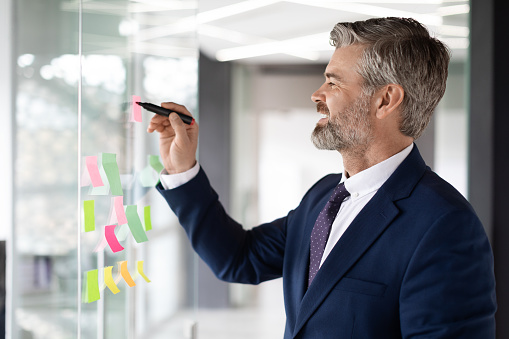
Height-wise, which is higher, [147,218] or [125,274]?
[147,218]

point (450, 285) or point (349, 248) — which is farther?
point (349, 248)

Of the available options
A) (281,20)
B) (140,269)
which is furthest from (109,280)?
(281,20)

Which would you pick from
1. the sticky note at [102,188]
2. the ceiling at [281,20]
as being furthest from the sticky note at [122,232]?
the ceiling at [281,20]

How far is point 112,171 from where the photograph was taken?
1362 mm

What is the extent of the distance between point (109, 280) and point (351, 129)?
733mm

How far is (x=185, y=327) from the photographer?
1977mm

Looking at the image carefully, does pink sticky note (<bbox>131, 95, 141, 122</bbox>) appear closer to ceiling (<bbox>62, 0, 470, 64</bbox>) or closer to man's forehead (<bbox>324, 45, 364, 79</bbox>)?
ceiling (<bbox>62, 0, 470, 64</bbox>)

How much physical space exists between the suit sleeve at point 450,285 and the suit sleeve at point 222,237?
57 cm

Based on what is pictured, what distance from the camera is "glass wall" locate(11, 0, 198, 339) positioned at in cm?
131

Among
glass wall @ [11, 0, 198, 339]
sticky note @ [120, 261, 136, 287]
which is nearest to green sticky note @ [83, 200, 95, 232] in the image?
glass wall @ [11, 0, 198, 339]

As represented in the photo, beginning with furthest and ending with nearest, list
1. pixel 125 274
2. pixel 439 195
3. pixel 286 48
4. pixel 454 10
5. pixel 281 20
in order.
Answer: pixel 286 48, pixel 281 20, pixel 454 10, pixel 125 274, pixel 439 195

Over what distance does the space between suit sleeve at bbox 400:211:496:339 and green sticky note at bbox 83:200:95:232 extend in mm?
714

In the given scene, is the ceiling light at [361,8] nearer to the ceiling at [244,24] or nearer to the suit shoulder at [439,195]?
the ceiling at [244,24]

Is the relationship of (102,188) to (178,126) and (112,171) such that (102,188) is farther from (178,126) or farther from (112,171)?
(178,126)
